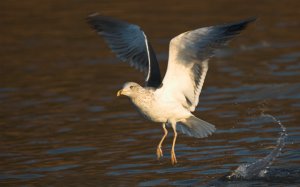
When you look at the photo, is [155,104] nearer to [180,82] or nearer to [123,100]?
[180,82]

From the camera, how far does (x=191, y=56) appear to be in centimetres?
990

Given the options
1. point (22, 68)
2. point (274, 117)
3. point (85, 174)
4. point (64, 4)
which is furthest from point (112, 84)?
point (64, 4)

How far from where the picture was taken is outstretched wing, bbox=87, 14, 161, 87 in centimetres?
1074

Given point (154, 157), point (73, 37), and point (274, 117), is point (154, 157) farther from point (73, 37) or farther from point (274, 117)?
point (73, 37)

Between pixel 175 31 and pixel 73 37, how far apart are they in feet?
6.48

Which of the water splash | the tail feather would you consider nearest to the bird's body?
the tail feather

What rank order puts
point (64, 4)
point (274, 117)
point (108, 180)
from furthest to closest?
point (64, 4)
point (274, 117)
point (108, 180)

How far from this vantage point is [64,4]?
781 inches

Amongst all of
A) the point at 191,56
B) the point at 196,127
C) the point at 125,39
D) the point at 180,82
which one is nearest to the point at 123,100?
the point at 125,39

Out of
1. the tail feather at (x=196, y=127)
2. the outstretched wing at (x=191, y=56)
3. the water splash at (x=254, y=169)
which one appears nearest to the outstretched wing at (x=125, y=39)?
the outstretched wing at (x=191, y=56)

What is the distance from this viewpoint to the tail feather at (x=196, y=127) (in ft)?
33.4

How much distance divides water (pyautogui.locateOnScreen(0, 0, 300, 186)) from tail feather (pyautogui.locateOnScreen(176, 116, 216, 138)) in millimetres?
410

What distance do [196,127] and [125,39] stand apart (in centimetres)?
136

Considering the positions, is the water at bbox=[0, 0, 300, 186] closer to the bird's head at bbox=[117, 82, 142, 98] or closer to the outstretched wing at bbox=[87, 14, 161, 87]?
the bird's head at bbox=[117, 82, 142, 98]
